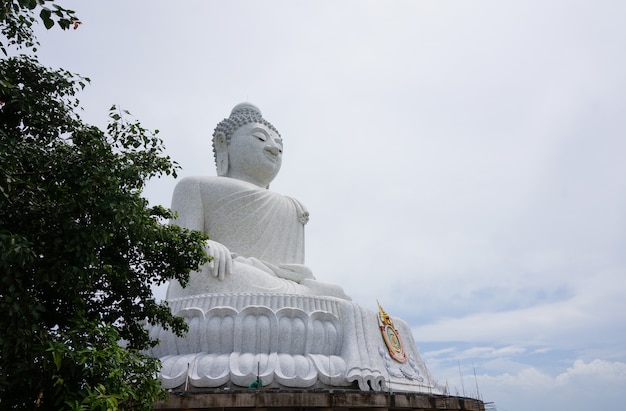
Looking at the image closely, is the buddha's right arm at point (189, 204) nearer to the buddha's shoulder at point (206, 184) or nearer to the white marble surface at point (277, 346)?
the buddha's shoulder at point (206, 184)

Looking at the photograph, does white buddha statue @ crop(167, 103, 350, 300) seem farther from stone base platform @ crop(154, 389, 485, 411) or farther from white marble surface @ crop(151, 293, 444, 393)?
stone base platform @ crop(154, 389, 485, 411)

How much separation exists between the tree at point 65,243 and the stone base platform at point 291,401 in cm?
125

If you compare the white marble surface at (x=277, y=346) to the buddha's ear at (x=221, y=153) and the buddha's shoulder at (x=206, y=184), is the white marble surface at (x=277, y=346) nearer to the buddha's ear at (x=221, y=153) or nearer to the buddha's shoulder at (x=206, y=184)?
the buddha's shoulder at (x=206, y=184)

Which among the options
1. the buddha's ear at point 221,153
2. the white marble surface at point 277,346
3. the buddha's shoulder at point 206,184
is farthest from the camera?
the buddha's ear at point 221,153

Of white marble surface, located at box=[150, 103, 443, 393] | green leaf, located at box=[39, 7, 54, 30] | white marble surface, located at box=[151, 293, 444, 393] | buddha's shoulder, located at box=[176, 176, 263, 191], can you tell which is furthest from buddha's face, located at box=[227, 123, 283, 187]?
green leaf, located at box=[39, 7, 54, 30]

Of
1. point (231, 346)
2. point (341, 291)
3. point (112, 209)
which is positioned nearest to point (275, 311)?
point (231, 346)

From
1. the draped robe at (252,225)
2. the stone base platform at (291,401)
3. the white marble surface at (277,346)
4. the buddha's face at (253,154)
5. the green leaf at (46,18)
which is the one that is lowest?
the stone base platform at (291,401)

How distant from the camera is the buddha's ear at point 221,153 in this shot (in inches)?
440

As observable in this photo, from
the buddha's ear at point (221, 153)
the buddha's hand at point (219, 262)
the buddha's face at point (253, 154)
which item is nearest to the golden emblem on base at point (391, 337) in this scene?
the buddha's hand at point (219, 262)

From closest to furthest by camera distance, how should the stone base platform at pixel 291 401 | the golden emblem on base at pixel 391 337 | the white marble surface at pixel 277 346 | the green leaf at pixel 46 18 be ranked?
1. the green leaf at pixel 46 18
2. the stone base platform at pixel 291 401
3. the white marble surface at pixel 277 346
4. the golden emblem on base at pixel 391 337

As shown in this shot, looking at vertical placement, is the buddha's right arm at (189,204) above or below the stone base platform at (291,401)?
above

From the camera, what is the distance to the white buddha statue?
848 cm

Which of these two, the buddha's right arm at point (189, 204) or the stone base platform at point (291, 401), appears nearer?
the stone base platform at point (291, 401)

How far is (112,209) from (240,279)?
4486 millimetres
